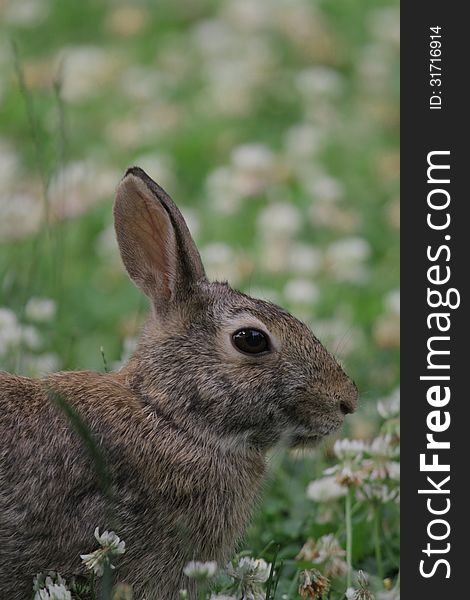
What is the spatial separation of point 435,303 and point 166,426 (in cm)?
128

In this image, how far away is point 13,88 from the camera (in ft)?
27.8

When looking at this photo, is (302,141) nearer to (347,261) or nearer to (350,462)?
(347,261)

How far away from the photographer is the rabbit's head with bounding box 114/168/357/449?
3.87 metres

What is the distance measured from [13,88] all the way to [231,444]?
517cm

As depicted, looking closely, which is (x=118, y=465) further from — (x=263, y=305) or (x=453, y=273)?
(x=453, y=273)

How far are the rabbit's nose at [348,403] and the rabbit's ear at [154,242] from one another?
2.03ft

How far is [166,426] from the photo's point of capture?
3.88 m

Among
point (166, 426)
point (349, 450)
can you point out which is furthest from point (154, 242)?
point (349, 450)

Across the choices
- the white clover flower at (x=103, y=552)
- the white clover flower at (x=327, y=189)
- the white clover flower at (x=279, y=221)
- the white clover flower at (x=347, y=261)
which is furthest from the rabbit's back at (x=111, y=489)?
the white clover flower at (x=327, y=189)

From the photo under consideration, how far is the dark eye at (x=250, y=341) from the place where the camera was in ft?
12.9

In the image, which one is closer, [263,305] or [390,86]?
[263,305]

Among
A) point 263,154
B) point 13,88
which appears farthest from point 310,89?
point 13,88

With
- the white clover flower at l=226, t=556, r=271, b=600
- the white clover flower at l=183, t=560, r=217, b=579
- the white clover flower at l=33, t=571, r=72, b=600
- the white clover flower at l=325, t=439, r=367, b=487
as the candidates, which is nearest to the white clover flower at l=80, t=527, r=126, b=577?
the white clover flower at l=33, t=571, r=72, b=600

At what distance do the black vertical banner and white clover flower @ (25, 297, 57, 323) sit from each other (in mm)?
1461
